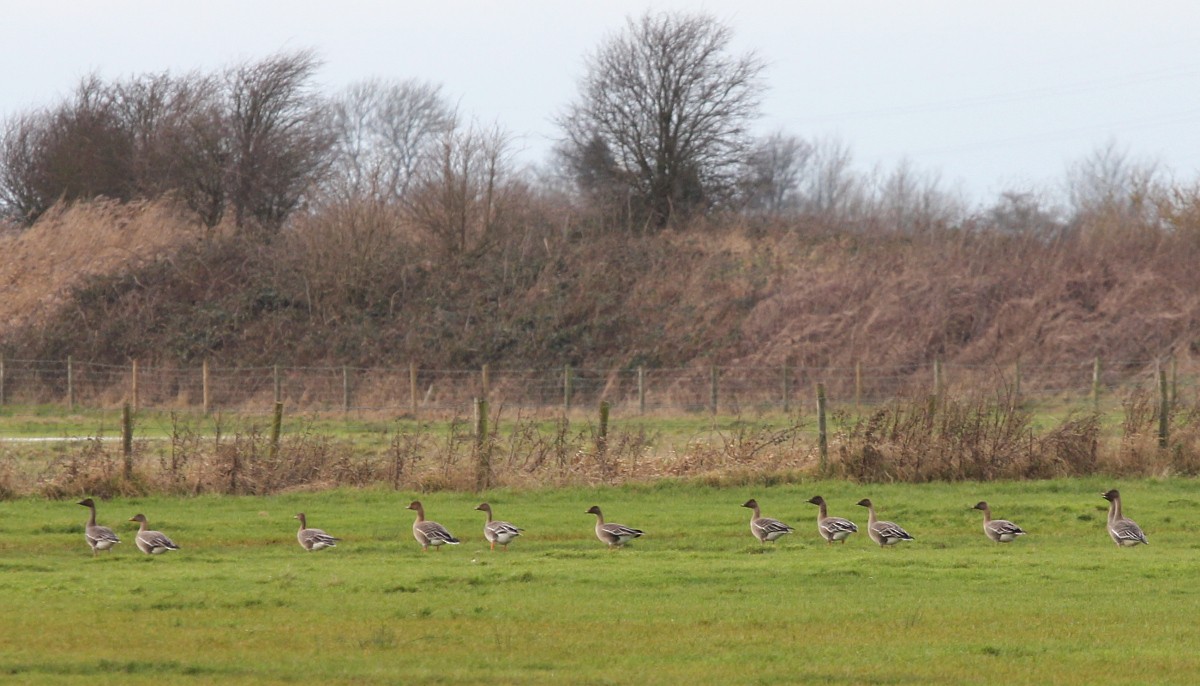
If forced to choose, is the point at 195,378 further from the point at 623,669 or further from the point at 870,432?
the point at 623,669

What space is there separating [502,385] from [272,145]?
61.6 feet

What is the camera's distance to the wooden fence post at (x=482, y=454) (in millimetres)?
23109

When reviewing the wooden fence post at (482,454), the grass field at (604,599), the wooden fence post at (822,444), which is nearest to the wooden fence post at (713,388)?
the wooden fence post at (822,444)

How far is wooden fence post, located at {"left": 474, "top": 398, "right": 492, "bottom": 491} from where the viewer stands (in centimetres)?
2311

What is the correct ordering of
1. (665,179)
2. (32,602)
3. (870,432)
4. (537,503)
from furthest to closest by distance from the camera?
(665,179) → (870,432) → (537,503) → (32,602)

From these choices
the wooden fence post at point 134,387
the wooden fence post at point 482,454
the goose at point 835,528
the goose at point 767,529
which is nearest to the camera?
the goose at point 767,529

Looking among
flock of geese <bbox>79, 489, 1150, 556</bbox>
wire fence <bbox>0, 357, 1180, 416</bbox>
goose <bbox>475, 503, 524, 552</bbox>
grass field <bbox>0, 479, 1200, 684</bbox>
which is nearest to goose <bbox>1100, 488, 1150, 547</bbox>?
flock of geese <bbox>79, 489, 1150, 556</bbox>

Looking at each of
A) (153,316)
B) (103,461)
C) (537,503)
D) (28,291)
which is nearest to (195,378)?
(153,316)

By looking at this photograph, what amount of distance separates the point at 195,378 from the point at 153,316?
6.17 m

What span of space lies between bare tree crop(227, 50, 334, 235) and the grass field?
41.2 meters

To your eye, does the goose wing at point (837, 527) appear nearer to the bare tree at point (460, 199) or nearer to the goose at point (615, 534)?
the goose at point (615, 534)

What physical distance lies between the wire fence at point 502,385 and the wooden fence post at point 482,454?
18.0 meters

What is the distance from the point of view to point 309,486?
23.0 metres

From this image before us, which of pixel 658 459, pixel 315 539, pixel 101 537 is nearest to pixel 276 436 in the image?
pixel 658 459
